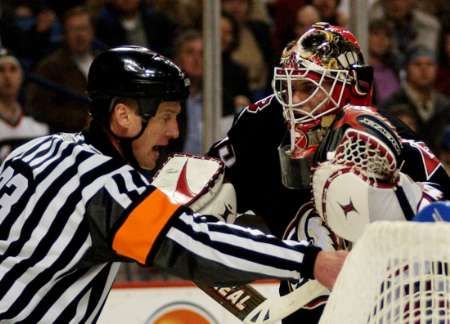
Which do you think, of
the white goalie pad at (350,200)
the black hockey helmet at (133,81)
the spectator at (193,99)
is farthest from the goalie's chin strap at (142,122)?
the spectator at (193,99)

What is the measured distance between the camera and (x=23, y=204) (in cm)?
259

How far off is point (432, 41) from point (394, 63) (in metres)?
0.21

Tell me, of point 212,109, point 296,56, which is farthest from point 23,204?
point 212,109

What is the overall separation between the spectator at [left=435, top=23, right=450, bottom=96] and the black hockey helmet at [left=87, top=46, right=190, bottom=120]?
2.93 meters

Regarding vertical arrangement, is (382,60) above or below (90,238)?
below

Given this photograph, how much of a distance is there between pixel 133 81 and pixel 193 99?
2512mm

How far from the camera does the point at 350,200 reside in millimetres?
2570

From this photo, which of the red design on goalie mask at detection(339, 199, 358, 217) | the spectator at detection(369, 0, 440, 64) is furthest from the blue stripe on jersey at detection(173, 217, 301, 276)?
the spectator at detection(369, 0, 440, 64)

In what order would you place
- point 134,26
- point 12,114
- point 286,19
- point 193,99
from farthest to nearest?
point 286,19, point 134,26, point 193,99, point 12,114

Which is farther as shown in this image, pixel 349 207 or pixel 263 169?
pixel 263 169

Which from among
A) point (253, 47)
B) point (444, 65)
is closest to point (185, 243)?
point (253, 47)

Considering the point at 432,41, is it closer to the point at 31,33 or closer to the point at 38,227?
the point at 31,33

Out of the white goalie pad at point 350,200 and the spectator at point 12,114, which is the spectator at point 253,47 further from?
the white goalie pad at point 350,200

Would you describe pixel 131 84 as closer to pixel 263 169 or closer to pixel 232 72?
pixel 263 169
